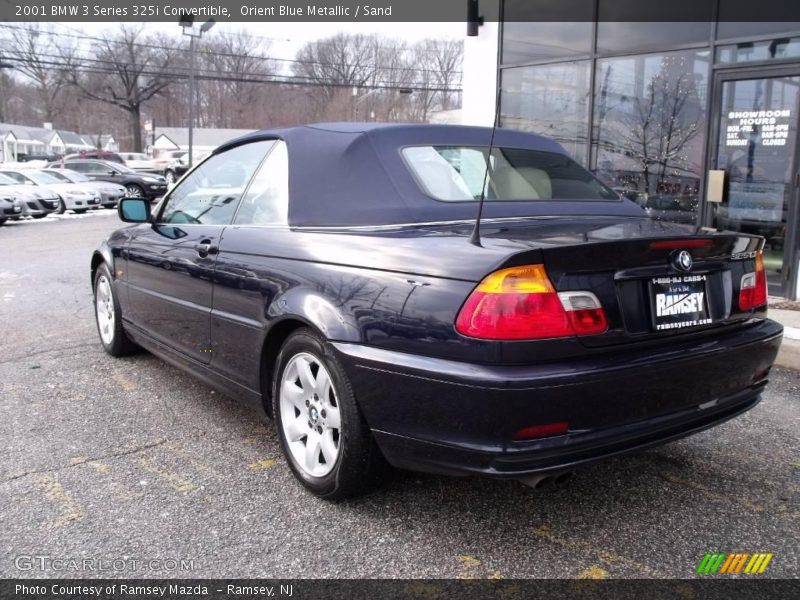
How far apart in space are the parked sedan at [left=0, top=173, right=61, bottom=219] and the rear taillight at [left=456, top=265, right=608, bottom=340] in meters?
18.0

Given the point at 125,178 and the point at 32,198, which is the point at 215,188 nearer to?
the point at 32,198

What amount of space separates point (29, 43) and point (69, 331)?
199 ft

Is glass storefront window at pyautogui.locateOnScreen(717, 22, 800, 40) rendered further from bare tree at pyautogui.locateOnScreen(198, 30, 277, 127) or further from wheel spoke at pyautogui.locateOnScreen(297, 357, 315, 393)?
bare tree at pyautogui.locateOnScreen(198, 30, 277, 127)

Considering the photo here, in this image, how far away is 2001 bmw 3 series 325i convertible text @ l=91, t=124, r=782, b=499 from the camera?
231cm

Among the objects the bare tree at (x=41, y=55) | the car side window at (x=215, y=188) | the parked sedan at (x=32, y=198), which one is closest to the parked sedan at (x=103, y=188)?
the parked sedan at (x=32, y=198)

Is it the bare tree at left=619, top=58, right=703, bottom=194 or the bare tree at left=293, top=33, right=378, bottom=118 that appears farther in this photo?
the bare tree at left=293, top=33, right=378, bottom=118

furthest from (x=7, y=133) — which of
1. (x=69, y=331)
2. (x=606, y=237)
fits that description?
(x=606, y=237)

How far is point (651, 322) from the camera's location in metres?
2.49

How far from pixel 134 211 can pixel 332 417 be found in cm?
242

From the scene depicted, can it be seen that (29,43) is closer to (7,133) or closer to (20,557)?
(7,133)

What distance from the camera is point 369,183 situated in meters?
3.09

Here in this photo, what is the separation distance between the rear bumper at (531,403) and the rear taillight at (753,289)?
237 mm

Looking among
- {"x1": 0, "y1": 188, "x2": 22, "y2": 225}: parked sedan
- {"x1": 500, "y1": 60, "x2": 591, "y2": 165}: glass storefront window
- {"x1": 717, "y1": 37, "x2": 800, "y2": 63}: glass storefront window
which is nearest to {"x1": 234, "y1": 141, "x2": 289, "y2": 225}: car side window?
{"x1": 717, "y1": 37, "x2": 800, "y2": 63}: glass storefront window

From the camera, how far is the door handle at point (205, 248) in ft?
11.7
